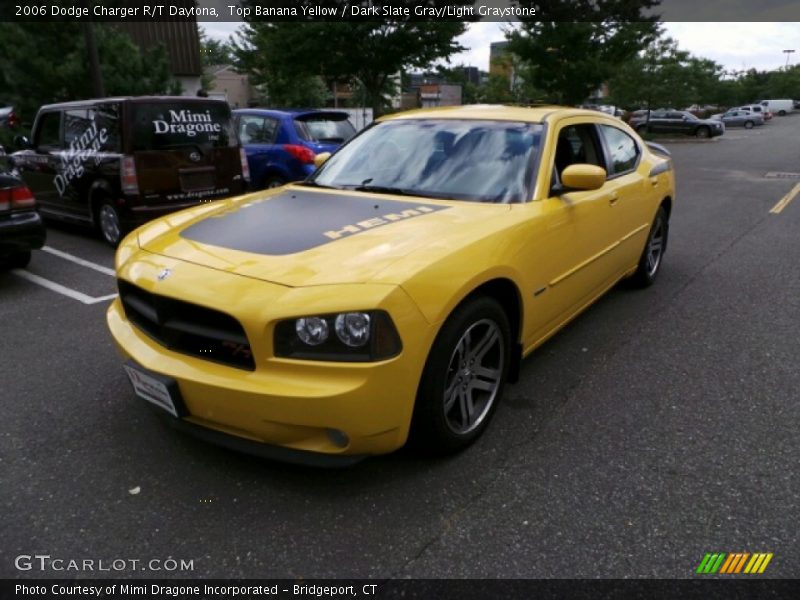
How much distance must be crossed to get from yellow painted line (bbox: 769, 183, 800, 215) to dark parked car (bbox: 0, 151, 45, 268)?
9.81 m

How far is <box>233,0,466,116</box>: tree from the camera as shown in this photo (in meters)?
18.4

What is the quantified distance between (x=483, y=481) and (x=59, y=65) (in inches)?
571

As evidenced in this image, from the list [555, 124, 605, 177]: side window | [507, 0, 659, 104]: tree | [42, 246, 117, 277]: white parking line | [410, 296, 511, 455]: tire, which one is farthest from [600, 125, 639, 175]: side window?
[507, 0, 659, 104]: tree

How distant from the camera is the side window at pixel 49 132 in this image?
7.47 m

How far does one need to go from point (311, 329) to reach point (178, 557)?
3.16 feet

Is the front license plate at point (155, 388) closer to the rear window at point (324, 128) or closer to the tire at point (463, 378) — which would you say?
the tire at point (463, 378)

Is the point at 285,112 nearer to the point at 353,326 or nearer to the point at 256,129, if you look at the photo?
the point at 256,129

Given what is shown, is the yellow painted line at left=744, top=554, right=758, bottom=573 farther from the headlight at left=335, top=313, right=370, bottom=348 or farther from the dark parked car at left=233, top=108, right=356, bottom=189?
the dark parked car at left=233, top=108, right=356, bottom=189

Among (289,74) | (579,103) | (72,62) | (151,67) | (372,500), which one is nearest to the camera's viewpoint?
(372,500)

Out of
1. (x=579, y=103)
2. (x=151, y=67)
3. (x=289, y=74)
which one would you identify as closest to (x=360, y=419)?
(x=151, y=67)

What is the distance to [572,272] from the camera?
142 inches

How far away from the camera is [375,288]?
2279 mm

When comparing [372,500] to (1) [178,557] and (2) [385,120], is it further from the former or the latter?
(2) [385,120]

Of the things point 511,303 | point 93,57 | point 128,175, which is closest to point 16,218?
point 128,175
